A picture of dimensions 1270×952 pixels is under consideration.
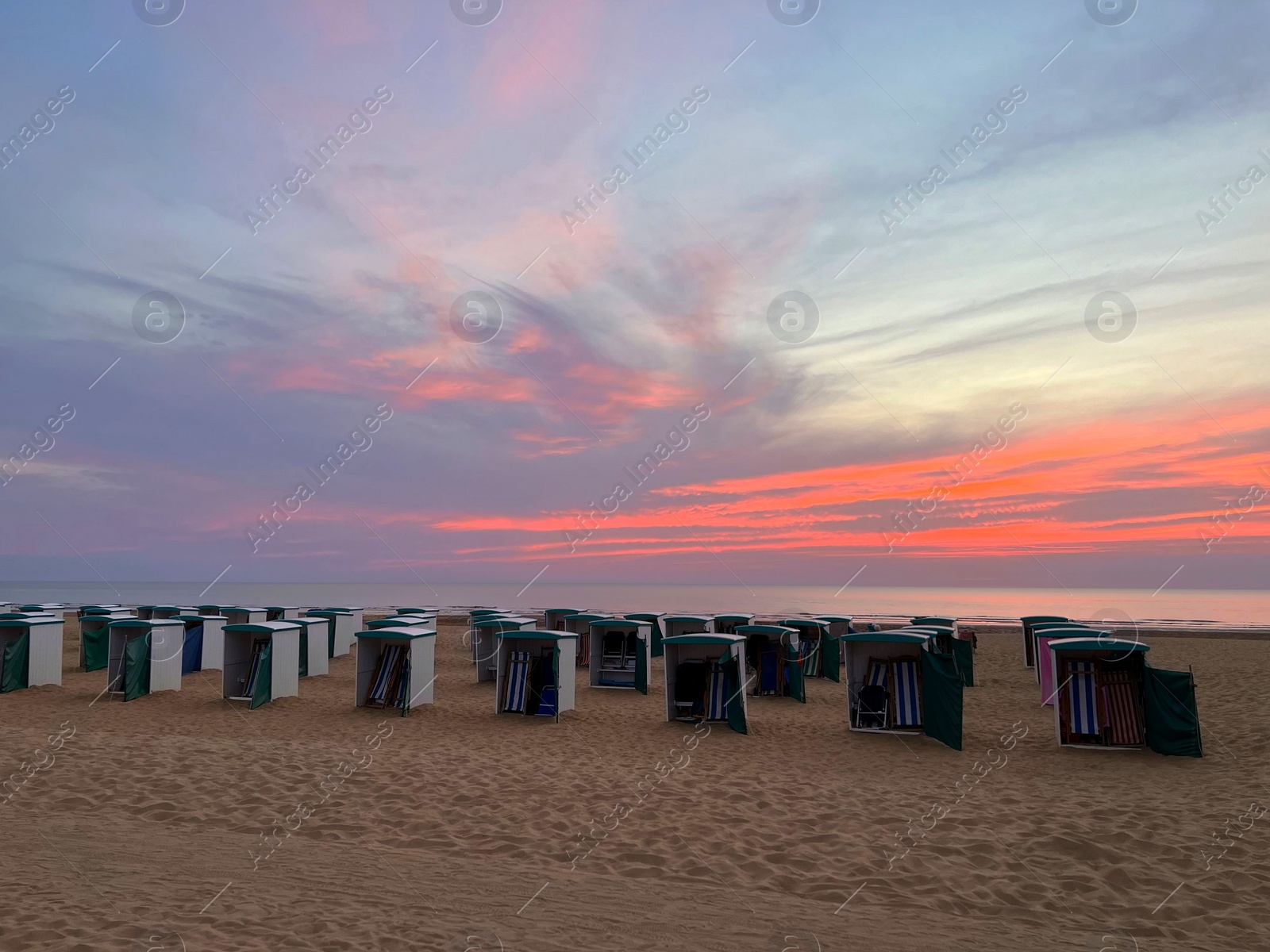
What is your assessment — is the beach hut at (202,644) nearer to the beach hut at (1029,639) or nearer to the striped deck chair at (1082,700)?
the striped deck chair at (1082,700)

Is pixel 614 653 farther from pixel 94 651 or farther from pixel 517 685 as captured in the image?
pixel 94 651

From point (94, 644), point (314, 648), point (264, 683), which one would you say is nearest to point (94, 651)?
point (94, 644)

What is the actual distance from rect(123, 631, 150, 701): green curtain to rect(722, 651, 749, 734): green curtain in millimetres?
16350

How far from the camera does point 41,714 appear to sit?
19.5 metres

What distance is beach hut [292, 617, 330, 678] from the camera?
26688 mm

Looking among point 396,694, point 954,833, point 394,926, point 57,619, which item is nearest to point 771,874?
point 954,833

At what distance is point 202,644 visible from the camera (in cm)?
2727

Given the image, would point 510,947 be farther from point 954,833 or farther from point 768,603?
point 768,603

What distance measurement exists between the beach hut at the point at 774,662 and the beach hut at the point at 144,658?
1690 centimetres

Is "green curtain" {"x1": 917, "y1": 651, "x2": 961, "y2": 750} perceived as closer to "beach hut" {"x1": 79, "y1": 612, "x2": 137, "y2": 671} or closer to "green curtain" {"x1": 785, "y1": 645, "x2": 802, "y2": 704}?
"green curtain" {"x1": 785, "y1": 645, "x2": 802, "y2": 704}

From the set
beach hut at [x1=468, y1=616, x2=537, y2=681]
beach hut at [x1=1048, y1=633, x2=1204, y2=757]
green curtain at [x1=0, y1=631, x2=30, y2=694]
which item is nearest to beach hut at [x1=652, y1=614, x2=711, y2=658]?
beach hut at [x1=468, y1=616, x2=537, y2=681]

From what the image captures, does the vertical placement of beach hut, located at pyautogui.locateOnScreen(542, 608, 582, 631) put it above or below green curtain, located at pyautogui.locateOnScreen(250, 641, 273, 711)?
above

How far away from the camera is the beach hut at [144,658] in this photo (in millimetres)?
21734

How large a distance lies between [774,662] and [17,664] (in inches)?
881
